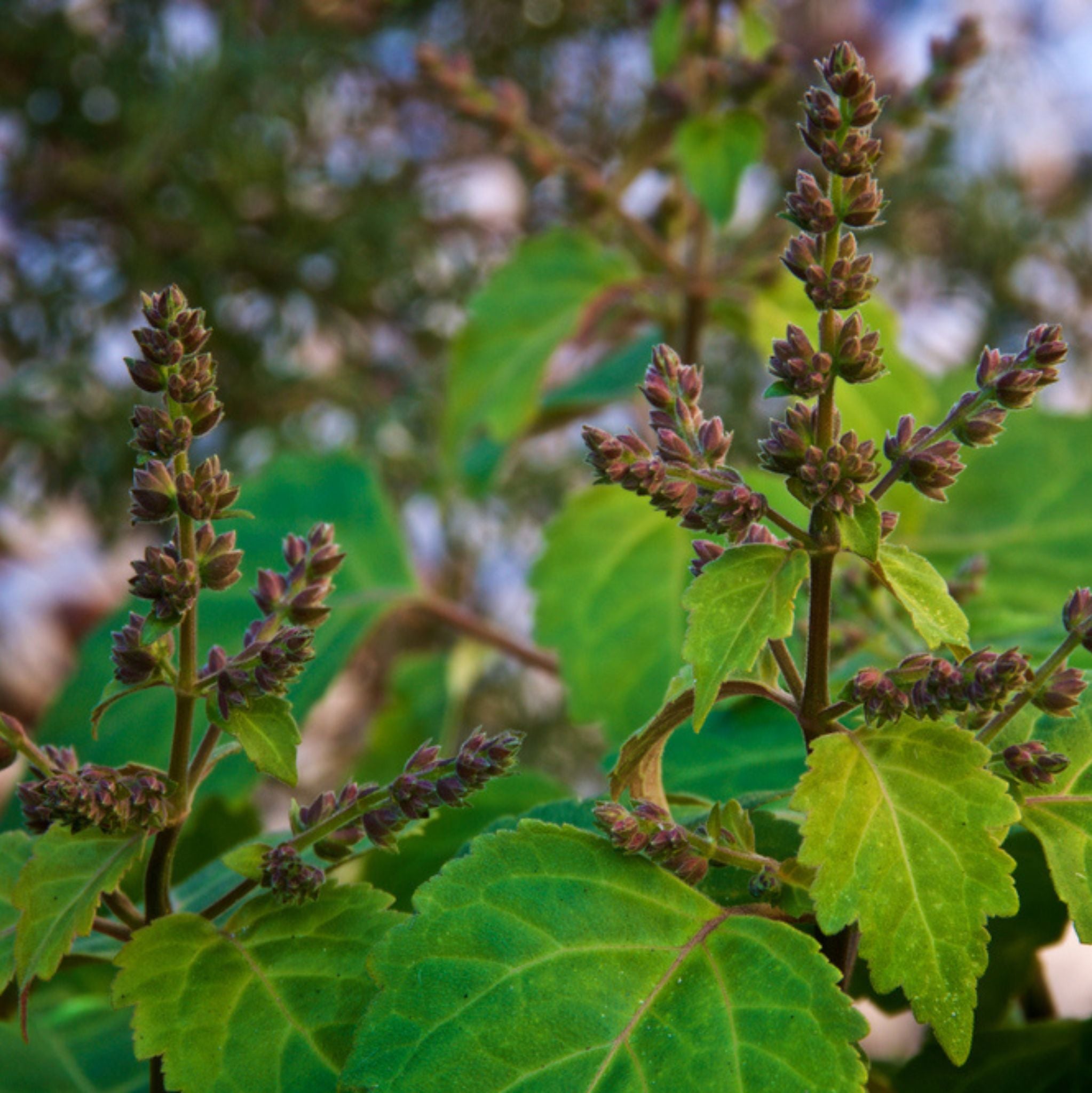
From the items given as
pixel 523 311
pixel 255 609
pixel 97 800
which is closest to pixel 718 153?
pixel 523 311

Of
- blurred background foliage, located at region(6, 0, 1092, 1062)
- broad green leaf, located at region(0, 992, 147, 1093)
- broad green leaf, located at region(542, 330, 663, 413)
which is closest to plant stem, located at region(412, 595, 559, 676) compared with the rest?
blurred background foliage, located at region(6, 0, 1092, 1062)

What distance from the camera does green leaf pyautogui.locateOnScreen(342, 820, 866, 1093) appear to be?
1.00 feet

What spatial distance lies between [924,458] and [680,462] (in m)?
0.07

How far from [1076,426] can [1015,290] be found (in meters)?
1.42

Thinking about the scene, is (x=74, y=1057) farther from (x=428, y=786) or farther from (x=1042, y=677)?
(x=1042, y=677)

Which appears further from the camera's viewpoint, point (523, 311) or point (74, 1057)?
point (523, 311)

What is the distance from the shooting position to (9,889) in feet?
1.22

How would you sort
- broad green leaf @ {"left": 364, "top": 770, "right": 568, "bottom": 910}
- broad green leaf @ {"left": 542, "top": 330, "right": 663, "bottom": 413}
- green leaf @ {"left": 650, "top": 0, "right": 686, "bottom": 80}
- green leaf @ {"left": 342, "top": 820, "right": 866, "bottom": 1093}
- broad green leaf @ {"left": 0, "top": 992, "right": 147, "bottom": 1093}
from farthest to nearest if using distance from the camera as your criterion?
broad green leaf @ {"left": 542, "top": 330, "right": 663, "bottom": 413} < green leaf @ {"left": 650, "top": 0, "right": 686, "bottom": 80} < broad green leaf @ {"left": 364, "top": 770, "right": 568, "bottom": 910} < broad green leaf @ {"left": 0, "top": 992, "right": 147, "bottom": 1093} < green leaf @ {"left": 342, "top": 820, "right": 866, "bottom": 1093}

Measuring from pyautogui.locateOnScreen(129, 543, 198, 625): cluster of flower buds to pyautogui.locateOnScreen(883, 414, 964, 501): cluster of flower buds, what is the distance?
0.65 ft

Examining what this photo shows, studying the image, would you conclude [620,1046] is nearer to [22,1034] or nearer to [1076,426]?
[22,1034]

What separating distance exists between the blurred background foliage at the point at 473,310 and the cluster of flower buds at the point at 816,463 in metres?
0.17

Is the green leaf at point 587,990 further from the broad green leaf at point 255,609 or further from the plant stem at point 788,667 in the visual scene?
the broad green leaf at point 255,609

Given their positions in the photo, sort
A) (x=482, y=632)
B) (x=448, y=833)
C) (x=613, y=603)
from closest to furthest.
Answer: (x=448, y=833)
(x=613, y=603)
(x=482, y=632)

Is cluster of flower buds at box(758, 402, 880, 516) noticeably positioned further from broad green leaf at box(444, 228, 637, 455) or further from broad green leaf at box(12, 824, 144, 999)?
broad green leaf at box(444, 228, 637, 455)
